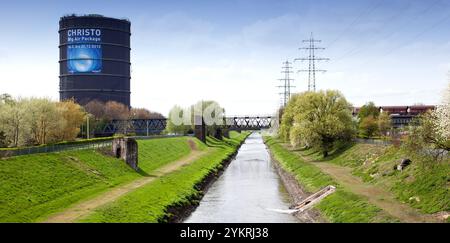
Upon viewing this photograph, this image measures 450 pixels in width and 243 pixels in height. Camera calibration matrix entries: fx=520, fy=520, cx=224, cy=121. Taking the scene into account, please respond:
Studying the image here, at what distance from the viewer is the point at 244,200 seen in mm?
51531

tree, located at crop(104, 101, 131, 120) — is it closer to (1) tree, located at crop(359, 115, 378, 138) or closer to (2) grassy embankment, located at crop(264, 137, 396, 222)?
(1) tree, located at crop(359, 115, 378, 138)

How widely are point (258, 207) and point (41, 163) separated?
66.4ft

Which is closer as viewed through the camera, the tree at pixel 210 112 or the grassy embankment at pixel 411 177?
the grassy embankment at pixel 411 177

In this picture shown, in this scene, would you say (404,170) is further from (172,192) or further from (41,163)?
(41,163)

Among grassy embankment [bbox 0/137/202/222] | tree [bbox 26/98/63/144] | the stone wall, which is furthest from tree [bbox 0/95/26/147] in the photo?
grassy embankment [bbox 0/137/202/222]

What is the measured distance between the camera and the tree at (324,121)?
80062mm

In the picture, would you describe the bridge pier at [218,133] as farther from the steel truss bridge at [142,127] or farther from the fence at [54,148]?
the fence at [54,148]

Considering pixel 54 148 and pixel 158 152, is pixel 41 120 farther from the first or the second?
pixel 54 148

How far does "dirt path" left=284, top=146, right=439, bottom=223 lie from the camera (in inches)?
1303

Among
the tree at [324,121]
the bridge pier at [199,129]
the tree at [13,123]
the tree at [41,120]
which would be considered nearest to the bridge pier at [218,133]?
the bridge pier at [199,129]

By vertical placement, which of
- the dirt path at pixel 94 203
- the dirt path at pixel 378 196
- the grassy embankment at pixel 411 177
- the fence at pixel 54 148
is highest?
the fence at pixel 54 148

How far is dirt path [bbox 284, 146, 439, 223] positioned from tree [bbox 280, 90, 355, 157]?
50.3 ft

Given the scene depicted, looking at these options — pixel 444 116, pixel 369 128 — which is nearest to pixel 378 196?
pixel 444 116

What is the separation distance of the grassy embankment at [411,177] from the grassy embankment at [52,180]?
25.4 m
